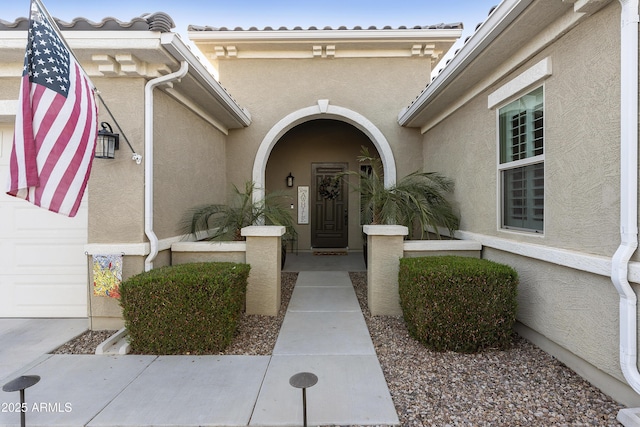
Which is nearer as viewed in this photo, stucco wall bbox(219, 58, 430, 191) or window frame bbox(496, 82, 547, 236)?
window frame bbox(496, 82, 547, 236)

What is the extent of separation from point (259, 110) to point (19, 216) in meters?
4.74

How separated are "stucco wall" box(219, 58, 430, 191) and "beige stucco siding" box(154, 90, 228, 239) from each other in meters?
1.13

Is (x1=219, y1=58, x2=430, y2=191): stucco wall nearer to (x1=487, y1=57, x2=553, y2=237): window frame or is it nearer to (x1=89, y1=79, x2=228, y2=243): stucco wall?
(x1=89, y1=79, x2=228, y2=243): stucco wall

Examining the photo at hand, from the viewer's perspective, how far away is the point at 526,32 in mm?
3443

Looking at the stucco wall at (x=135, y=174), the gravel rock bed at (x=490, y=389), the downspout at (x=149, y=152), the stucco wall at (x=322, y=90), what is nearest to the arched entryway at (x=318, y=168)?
the stucco wall at (x=322, y=90)

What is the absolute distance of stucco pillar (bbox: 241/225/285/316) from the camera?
4641mm

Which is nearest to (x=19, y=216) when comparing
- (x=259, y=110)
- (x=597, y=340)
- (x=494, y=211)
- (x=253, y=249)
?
(x=253, y=249)

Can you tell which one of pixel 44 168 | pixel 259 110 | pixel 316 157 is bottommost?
pixel 44 168

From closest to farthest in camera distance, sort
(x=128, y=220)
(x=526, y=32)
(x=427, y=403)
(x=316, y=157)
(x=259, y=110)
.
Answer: (x=427, y=403)
(x=526, y=32)
(x=128, y=220)
(x=259, y=110)
(x=316, y=157)

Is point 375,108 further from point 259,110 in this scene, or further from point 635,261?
point 635,261

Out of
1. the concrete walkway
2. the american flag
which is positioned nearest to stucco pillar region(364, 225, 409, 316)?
the concrete walkway

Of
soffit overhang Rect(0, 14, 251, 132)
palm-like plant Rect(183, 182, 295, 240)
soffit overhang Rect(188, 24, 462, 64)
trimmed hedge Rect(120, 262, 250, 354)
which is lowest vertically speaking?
trimmed hedge Rect(120, 262, 250, 354)

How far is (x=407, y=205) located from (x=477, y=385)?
2.89m

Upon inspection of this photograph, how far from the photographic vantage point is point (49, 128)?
267 cm
